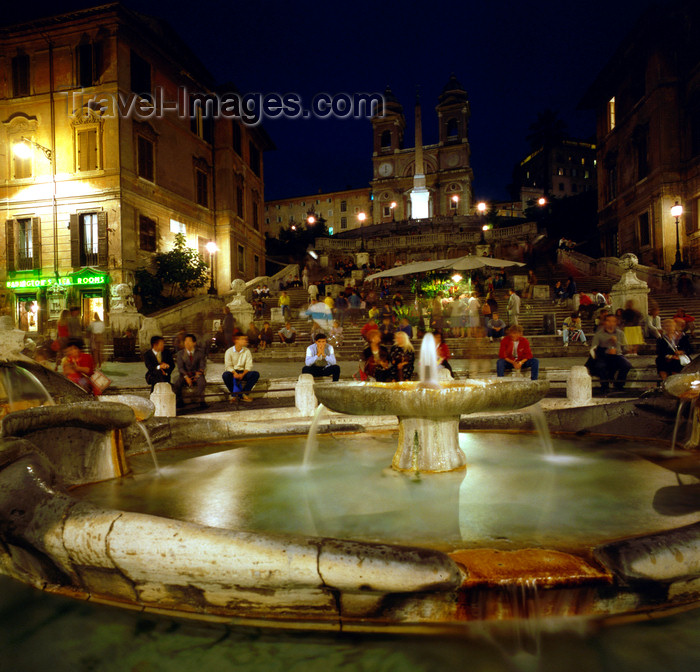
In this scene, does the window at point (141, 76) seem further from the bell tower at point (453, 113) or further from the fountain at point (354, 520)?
the bell tower at point (453, 113)

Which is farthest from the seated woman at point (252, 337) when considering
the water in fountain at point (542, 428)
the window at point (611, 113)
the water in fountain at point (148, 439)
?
the window at point (611, 113)

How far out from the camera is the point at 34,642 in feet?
7.59

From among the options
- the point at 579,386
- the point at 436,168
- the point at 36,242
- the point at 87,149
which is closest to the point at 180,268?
the point at 36,242

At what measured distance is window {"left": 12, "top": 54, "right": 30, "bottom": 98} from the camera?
24750 millimetres

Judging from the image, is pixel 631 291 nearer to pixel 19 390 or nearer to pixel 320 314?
pixel 320 314

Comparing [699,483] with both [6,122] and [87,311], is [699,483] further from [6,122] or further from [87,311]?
[6,122]

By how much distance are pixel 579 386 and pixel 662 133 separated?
2671 centimetres

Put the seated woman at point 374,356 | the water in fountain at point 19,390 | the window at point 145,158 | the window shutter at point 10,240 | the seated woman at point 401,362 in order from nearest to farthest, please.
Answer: the water in fountain at point 19,390
the seated woman at point 401,362
the seated woman at point 374,356
the window shutter at point 10,240
the window at point 145,158

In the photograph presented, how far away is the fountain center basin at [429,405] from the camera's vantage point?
397 cm

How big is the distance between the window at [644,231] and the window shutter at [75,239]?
31.4 metres

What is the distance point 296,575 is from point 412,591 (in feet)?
1.73

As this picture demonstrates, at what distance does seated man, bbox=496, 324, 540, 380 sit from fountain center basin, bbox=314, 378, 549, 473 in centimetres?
460

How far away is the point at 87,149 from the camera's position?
2405 cm

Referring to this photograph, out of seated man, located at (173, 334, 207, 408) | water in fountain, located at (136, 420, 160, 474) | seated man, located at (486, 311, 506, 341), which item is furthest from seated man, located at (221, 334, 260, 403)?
seated man, located at (486, 311, 506, 341)
